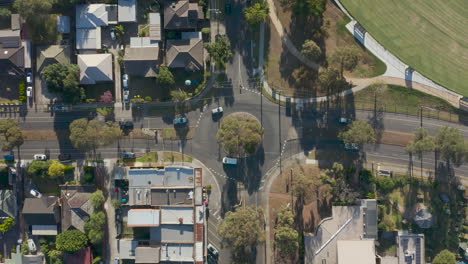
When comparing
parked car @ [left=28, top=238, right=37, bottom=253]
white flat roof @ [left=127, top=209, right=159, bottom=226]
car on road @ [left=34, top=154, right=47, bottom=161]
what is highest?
car on road @ [left=34, top=154, right=47, bottom=161]

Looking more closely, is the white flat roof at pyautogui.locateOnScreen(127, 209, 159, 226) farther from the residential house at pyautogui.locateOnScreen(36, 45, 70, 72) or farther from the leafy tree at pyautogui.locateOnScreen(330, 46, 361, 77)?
the leafy tree at pyautogui.locateOnScreen(330, 46, 361, 77)

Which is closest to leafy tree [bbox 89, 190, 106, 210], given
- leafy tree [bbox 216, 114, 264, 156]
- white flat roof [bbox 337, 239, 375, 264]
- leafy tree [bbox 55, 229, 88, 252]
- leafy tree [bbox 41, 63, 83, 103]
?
leafy tree [bbox 55, 229, 88, 252]

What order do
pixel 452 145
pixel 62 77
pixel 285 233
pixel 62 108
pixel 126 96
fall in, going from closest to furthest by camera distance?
pixel 452 145 → pixel 285 233 → pixel 62 77 → pixel 126 96 → pixel 62 108

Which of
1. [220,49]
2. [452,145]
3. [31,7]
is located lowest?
[452,145]

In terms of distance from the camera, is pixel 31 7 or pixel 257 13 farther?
pixel 257 13

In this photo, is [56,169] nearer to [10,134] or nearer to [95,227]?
[10,134]

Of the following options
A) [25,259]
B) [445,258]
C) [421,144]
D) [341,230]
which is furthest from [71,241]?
[445,258]

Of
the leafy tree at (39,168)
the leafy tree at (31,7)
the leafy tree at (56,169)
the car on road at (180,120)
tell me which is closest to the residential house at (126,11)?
the leafy tree at (31,7)

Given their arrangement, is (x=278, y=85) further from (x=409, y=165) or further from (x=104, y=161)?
(x=104, y=161)
